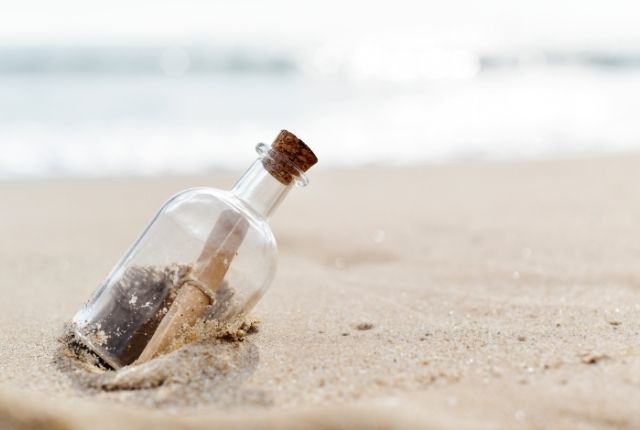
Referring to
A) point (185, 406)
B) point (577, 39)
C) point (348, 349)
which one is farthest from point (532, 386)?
point (577, 39)

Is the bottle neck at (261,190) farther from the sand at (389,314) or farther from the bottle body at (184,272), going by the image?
the sand at (389,314)

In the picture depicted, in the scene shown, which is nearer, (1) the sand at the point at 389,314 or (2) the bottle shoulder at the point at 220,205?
(1) the sand at the point at 389,314

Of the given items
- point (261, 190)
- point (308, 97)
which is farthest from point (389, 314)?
point (308, 97)

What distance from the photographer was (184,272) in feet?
5.82

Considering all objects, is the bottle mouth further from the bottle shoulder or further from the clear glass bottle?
the bottle shoulder

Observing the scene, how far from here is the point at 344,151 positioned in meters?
6.61

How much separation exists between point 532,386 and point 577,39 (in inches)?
780

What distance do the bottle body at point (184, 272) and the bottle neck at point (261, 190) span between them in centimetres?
2

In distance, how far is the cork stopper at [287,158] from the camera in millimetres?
1750

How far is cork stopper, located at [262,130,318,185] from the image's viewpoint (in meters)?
1.75

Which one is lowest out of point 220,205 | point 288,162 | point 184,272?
point 184,272

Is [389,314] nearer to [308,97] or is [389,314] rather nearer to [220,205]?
[220,205]

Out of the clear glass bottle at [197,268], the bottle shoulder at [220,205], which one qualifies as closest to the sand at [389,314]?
the clear glass bottle at [197,268]

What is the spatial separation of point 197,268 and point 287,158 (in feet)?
1.09
